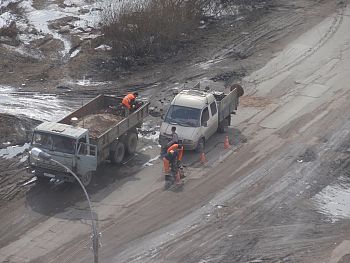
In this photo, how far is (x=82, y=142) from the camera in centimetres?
2548

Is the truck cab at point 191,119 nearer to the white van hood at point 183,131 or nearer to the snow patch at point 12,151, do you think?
the white van hood at point 183,131

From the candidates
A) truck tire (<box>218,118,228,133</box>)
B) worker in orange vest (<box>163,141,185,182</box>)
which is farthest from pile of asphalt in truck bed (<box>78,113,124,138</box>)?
truck tire (<box>218,118,228,133</box>)

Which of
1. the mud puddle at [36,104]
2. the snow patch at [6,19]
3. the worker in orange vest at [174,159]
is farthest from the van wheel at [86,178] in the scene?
the snow patch at [6,19]

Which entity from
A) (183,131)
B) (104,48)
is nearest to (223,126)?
(183,131)

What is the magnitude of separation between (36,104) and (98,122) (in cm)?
625

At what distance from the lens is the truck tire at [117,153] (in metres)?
27.4

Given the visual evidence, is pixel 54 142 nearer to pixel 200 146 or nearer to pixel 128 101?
pixel 128 101

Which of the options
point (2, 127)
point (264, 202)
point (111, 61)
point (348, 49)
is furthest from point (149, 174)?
point (348, 49)

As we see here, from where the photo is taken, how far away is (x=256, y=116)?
3288 cm

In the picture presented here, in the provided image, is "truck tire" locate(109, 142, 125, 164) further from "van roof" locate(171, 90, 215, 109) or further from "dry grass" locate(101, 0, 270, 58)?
"dry grass" locate(101, 0, 270, 58)

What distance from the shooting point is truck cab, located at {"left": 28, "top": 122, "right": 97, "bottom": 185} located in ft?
82.5

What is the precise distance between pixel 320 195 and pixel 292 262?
4.55 m

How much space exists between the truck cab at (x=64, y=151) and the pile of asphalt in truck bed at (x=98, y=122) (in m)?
1.40

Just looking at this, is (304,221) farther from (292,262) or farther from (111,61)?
(111,61)
